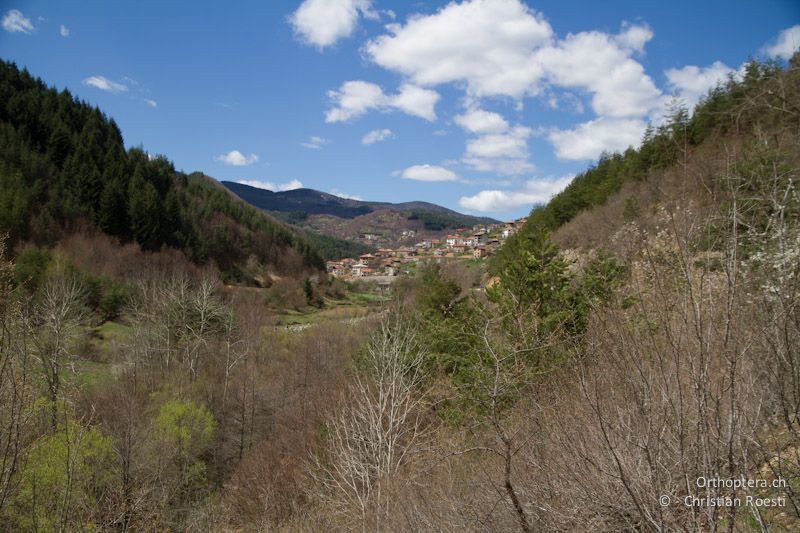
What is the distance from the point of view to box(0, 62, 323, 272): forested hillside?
40.1m

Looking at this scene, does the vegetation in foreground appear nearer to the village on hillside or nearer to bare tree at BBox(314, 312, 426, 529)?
bare tree at BBox(314, 312, 426, 529)

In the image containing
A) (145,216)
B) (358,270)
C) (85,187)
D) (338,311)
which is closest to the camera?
(85,187)

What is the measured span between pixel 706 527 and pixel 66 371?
90.1ft

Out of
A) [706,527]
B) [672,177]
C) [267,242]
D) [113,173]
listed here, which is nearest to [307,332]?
[672,177]

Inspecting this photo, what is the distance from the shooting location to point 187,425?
1766 centimetres

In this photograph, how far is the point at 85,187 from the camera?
156ft

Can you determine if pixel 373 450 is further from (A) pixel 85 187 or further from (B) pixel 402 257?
(B) pixel 402 257

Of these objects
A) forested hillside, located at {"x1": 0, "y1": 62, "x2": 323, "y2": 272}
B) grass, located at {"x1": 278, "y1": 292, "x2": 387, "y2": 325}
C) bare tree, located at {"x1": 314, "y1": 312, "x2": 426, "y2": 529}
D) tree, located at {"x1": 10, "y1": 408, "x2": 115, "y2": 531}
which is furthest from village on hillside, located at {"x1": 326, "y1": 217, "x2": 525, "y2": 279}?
tree, located at {"x1": 10, "y1": 408, "x2": 115, "y2": 531}

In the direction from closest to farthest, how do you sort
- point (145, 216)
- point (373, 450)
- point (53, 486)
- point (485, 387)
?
point (485, 387)
point (373, 450)
point (53, 486)
point (145, 216)

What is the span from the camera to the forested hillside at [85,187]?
132ft

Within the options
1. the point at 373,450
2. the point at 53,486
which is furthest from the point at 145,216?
the point at 373,450

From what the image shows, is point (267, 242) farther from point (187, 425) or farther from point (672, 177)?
point (672, 177)

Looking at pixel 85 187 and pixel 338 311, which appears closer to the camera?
pixel 85 187

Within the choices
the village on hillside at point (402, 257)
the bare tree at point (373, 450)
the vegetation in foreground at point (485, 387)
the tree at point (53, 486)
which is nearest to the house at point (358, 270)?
the village on hillside at point (402, 257)
